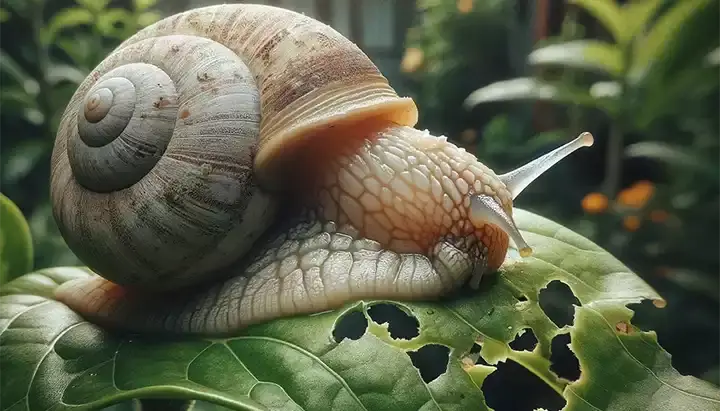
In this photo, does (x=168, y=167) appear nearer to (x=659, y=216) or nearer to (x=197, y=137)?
(x=197, y=137)

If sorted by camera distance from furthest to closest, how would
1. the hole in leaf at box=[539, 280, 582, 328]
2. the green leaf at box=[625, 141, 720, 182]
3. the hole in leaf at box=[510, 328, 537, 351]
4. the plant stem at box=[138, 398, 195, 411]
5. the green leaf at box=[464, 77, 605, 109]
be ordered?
1. the green leaf at box=[464, 77, 605, 109]
2. the green leaf at box=[625, 141, 720, 182]
3. the hole in leaf at box=[539, 280, 582, 328]
4. the plant stem at box=[138, 398, 195, 411]
5. the hole in leaf at box=[510, 328, 537, 351]

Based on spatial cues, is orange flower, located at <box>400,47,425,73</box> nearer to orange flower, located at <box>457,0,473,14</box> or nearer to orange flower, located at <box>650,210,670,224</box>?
orange flower, located at <box>457,0,473,14</box>

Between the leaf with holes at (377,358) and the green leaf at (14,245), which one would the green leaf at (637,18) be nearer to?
the leaf with holes at (377,358)

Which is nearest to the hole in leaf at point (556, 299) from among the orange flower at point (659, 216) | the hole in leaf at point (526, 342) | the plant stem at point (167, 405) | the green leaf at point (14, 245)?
the orange flower at point (659, 216)

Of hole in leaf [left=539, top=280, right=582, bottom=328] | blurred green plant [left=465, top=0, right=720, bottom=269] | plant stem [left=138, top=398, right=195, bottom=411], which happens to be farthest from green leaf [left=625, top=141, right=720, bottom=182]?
plant stem [left=138, top=398, right=195, bottom=411]

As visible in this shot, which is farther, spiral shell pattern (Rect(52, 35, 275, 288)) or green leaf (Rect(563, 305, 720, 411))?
spiral shell pattern (Rect(52, 35, 275, 288))

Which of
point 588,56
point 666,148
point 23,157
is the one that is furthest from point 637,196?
point 23,157
